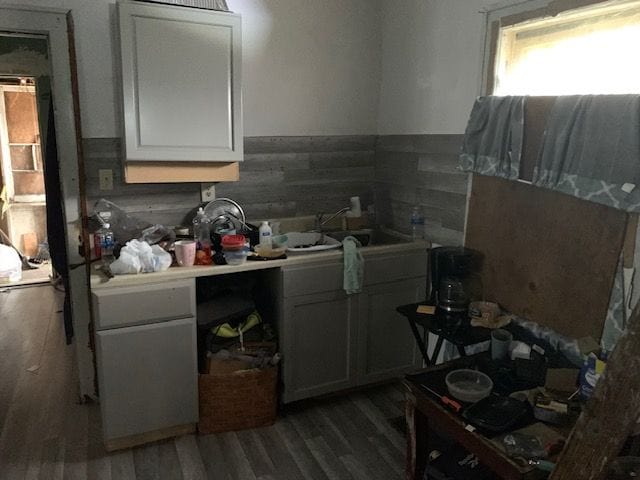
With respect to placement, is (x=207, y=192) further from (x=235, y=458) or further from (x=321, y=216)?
(x=235, y=458)

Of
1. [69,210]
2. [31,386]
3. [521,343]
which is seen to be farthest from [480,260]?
[31,386]

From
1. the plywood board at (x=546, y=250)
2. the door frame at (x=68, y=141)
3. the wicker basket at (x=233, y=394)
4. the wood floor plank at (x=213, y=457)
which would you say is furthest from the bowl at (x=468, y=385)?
the door frame at (x=68, y=141)

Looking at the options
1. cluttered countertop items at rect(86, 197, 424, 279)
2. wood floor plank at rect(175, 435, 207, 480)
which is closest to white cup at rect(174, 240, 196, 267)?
cluttered countertop items at rect(86, 197, 424, 279)

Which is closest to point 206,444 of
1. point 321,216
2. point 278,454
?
point 278,454

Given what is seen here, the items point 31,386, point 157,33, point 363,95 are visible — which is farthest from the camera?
point 363,95

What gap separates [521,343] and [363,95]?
1.88 metres

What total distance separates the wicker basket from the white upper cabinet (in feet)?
3.55

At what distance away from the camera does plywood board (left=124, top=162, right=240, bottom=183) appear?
2490 mm

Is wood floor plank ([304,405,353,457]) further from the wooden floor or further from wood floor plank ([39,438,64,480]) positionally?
wood floor plank ([39,438,64,480])

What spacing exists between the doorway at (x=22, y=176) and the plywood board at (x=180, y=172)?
3.45m

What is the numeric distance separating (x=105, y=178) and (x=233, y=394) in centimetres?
130

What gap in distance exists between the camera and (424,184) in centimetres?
293

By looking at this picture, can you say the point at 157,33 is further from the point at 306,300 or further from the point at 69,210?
the point at 306,300

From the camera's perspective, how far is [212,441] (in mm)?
2455
